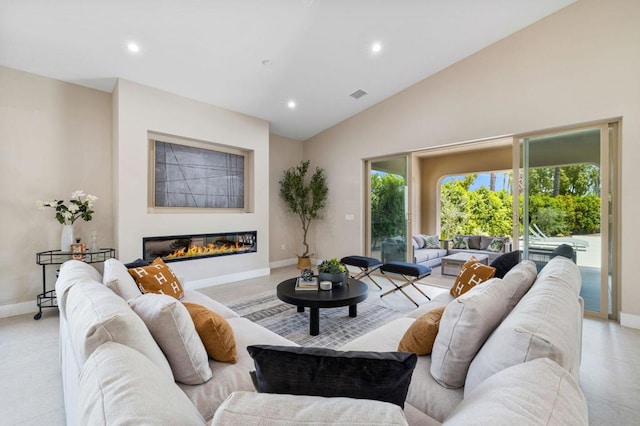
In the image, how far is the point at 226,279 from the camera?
16.6 ft

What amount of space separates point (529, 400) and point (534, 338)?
0.33 meters

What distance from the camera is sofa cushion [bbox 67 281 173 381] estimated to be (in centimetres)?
98

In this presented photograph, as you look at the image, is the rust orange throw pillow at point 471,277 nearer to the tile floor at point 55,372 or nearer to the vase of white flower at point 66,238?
the tile floor at point 55,372

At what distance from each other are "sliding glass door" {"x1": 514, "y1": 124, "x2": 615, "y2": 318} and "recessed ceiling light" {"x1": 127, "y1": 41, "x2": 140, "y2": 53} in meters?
4.92

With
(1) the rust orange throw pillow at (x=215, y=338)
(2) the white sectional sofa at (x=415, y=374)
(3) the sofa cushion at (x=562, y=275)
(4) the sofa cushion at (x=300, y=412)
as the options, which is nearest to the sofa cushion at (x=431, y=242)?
(3) the sofa cushion at (x=562, y=275)

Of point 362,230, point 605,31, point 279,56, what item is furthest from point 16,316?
point 605,31

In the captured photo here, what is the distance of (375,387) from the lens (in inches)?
35.3

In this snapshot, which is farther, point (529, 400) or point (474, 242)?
point (474, 242)

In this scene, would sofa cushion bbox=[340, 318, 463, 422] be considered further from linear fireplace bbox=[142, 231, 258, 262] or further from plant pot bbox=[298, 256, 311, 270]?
plant pot bbox=[298, 256, 311, 270]

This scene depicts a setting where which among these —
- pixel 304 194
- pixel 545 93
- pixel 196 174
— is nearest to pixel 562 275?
pixel 545 93

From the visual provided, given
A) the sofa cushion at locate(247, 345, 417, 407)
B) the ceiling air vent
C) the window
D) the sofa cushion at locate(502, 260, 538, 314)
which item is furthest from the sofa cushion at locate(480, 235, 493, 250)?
the sofa cushion at locate(247, 345, 417, 407)

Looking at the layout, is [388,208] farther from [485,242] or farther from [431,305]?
[431,305]

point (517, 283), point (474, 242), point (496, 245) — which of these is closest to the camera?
point (517, 283)

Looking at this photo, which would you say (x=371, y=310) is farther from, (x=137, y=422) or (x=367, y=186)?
(x=137, y=422)
